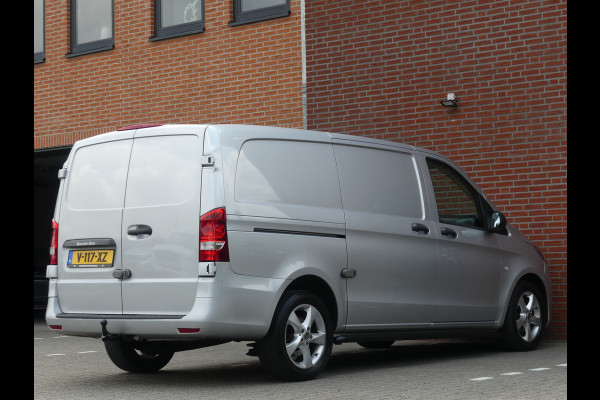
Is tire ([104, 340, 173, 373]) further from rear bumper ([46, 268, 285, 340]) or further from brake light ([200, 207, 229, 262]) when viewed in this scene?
brake light ([200, 207, 229, 262])

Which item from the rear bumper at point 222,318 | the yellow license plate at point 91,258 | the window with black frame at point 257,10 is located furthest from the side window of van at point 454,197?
the window with black frame at point 257,10

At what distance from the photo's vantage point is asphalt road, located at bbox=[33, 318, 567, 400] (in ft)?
23.8

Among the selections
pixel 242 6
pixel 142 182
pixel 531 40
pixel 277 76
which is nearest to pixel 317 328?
pixel 142 182

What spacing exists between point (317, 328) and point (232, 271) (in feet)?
3.31

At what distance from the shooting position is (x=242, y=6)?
46.5 feet

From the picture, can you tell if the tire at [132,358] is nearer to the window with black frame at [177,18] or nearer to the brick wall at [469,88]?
the brick wall at [469,88]

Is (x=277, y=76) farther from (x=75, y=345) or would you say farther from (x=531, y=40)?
(x=75, y=345)

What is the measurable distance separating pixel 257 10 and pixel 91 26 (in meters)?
3.41

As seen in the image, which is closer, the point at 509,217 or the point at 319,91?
the point at 509,217

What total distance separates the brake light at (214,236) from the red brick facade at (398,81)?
17.0 feet

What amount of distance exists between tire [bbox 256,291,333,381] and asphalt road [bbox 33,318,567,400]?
12 centimetres

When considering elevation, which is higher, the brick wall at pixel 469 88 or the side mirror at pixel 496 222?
the brick wall at pixel 469 88

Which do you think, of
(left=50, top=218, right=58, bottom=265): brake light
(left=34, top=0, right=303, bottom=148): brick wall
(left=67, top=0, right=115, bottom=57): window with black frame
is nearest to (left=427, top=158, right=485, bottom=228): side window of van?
(left=50, top=218, right=58, bottom=265): brake light

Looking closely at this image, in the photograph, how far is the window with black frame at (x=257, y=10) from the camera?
537 inches
